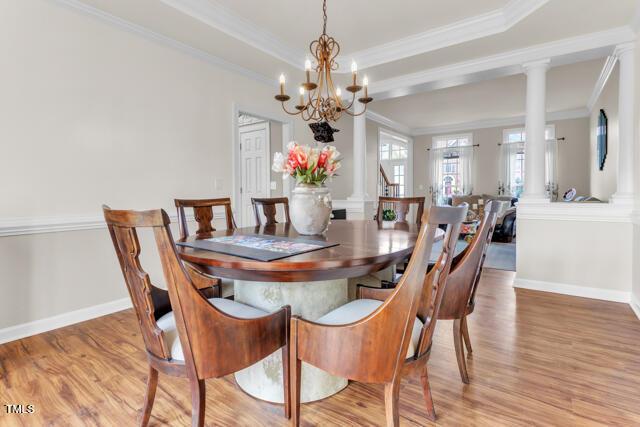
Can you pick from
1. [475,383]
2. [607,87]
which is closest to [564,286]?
[475,383]

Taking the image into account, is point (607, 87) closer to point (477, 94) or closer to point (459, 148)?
point (477, 94)

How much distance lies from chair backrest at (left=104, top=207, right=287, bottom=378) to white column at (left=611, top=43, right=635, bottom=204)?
11.4ft

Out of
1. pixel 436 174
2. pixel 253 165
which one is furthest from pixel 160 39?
pixel 436 174

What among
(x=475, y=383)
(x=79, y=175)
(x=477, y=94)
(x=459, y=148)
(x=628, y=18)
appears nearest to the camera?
(x=475, y=383)

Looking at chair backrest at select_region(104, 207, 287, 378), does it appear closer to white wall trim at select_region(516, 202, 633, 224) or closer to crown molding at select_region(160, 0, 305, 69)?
crown molding at select_region(160, 0, 305, 69)

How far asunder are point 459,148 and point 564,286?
5741 mm

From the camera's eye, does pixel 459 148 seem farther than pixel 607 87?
Yes

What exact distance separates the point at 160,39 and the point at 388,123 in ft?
17.8

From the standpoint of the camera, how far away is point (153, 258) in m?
3.10

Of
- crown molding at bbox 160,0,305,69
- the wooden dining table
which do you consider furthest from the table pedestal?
crown molding at bbox 160,0,305,69

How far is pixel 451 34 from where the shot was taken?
10.8ft

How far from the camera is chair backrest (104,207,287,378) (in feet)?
3.29

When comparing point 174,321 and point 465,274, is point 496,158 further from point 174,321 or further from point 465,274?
point 174,321

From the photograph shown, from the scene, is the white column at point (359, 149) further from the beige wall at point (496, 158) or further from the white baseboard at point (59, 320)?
the beige wall at point (496, 158)
